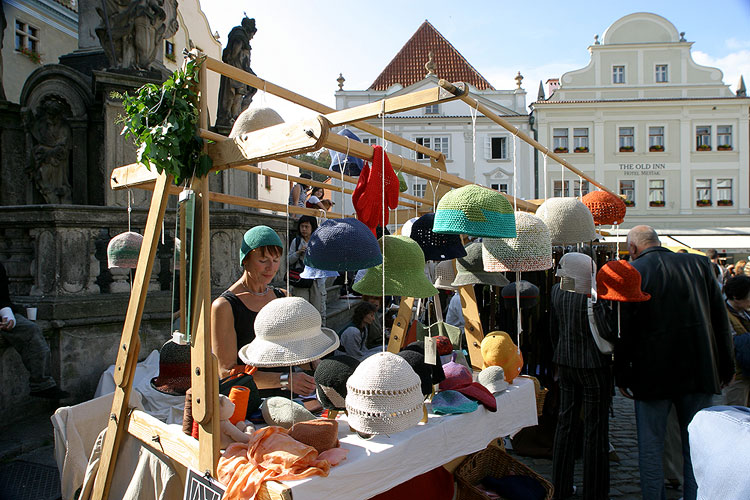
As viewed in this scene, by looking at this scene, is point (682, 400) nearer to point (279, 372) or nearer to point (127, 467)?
point (279, 372)

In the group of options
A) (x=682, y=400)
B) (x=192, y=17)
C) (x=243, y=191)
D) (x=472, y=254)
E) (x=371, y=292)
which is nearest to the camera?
(x=371, y=292)

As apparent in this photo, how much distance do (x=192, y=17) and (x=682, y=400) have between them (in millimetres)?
21385

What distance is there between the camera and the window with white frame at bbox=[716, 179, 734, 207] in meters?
22.9

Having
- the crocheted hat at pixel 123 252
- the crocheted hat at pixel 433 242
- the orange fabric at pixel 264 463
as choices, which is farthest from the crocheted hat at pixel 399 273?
the crocheted hat at pixel 123 252

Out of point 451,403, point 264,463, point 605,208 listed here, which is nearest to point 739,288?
point 605,208

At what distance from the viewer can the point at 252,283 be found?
3156 mm

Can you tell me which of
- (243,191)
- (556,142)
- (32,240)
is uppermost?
(556,142)

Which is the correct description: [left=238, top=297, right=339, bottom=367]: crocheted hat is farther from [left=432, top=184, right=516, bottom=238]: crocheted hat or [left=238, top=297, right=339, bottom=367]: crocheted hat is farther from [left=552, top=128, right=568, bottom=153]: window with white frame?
[left=552, top=128, right=568, bottom=153]: window with white frame

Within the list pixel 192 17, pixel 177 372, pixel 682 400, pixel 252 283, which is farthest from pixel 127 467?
pixel 192 17

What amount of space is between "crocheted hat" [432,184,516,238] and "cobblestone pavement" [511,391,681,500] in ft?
7.80

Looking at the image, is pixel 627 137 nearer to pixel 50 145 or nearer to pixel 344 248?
pixel 50 145

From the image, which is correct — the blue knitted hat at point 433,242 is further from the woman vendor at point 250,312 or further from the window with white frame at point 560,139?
the window with white frame at point 560,139

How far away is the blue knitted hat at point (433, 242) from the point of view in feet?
10.5

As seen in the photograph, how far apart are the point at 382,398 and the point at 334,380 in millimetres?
413
